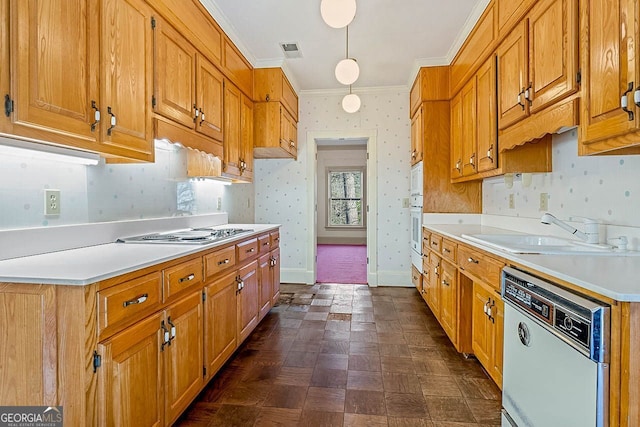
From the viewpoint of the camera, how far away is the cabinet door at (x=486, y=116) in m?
2.37

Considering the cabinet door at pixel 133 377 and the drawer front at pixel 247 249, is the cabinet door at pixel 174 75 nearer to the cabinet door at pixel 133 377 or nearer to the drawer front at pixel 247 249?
the drawer front at pixel 247 249

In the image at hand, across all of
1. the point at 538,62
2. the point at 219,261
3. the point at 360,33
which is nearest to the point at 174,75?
the point at 219,261

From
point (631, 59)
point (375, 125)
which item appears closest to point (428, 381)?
point (631, 59)

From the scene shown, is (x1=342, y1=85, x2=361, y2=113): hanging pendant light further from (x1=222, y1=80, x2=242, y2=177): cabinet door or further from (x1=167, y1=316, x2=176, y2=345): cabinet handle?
(x1=167, y1=316, x2=176, y2=345): cabinet handle

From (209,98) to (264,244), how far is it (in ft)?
4.27

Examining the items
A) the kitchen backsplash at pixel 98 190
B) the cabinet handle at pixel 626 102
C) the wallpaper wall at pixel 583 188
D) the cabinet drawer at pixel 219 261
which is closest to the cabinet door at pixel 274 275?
the kitchen backsplash at pixel 98 190

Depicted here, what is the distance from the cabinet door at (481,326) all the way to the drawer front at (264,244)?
1.71 metres

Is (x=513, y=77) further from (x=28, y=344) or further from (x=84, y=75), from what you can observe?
(x=28, y=344)

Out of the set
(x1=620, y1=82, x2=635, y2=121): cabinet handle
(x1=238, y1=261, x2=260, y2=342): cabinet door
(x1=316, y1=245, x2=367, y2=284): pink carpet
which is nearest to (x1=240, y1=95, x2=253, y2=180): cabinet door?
(x1=238, y1=261, x2=260, y2=342): cabinet door

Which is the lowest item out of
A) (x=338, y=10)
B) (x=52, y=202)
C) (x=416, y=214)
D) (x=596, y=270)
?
(x=596, y=270)

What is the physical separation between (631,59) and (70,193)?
2.46 m

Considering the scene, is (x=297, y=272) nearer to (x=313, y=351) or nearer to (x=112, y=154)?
(x=313, y=351)

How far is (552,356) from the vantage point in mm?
1116

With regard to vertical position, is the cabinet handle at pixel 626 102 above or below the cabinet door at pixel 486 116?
below
